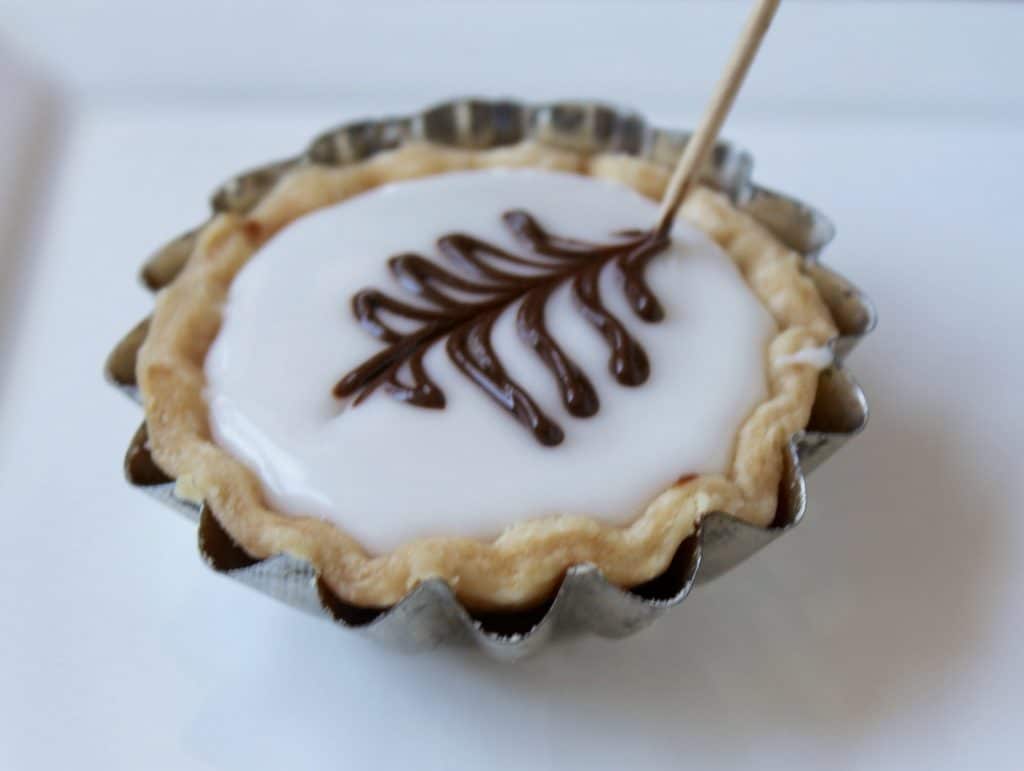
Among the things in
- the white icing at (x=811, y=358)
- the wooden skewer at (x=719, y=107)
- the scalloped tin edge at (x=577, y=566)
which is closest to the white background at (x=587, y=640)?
the scalloped tin edge at (x=577, y=566)

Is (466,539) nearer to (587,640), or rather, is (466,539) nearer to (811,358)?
(587,640)

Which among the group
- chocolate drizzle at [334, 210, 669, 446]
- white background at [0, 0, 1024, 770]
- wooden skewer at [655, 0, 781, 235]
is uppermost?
wooden skewer at [655, 0, 781, 235]

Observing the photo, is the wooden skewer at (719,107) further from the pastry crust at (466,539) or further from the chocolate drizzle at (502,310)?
the pastry crust at (466,539)

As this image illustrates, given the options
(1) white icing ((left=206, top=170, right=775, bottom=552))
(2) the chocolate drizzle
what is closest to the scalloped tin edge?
(1) white icing ((left=206, top=170, right=775, bottom=552))

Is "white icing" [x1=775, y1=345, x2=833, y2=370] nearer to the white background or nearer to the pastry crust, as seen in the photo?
the pastry crust

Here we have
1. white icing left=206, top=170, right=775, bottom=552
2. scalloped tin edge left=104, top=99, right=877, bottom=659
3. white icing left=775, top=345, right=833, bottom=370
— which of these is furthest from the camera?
white icing left=775, top=345, right=833, bottom=370

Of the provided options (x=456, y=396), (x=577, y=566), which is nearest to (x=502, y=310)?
(x=456, y=396)

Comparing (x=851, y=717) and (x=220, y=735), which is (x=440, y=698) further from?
(x=851, y=717)

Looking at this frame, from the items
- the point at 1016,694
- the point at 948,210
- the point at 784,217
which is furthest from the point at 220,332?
the point at 948,210
